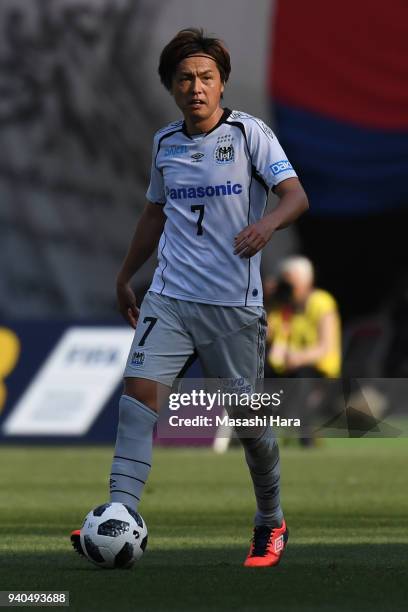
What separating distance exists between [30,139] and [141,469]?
53.5 feet

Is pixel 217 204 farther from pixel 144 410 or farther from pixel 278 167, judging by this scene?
pixel 144 410

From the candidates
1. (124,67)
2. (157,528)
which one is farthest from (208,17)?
(157,528)

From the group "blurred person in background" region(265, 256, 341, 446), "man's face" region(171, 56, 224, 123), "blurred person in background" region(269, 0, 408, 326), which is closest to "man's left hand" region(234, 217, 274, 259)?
"man's face" region(171, 56, 224, 123)

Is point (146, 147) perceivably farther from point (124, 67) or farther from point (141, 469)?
point (141, 469)

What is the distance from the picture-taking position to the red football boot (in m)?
6.56

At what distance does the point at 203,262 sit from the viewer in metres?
6.51

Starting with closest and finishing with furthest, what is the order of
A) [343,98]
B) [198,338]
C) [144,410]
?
[144,410], [198,338], [343,98]

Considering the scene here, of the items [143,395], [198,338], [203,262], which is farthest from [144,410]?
[203,262]

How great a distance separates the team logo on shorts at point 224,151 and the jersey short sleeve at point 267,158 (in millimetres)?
75

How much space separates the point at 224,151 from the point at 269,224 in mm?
483

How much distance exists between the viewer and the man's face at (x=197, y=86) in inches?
254

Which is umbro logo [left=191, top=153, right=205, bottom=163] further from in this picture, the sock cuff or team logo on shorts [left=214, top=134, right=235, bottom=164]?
the sock cuff

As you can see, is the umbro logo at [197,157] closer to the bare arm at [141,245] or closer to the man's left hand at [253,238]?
the bare arm at [141,245]

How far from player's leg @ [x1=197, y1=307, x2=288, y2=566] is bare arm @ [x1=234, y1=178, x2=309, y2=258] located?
0.41 m
